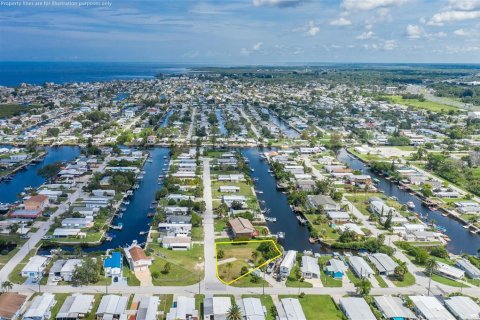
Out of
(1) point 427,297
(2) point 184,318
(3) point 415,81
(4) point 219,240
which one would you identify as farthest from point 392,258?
(3) point 415,81

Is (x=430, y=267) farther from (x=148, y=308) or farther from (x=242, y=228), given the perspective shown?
(x=148, y=308)

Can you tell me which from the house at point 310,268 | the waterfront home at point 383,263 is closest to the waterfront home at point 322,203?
the waterfront home at point 383,263

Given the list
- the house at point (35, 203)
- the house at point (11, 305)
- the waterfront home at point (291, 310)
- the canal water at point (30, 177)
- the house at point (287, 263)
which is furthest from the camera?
the canal water at point (30, 177)

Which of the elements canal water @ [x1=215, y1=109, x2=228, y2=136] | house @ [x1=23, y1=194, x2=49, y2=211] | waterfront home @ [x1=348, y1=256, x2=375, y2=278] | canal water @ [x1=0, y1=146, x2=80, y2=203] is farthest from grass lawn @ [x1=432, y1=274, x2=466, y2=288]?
canal water @ [x1=215, y1=109, x2=228, y2=136]

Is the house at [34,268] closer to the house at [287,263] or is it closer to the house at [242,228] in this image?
the house at [242,228]

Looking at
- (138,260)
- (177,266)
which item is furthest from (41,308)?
(177,266)
